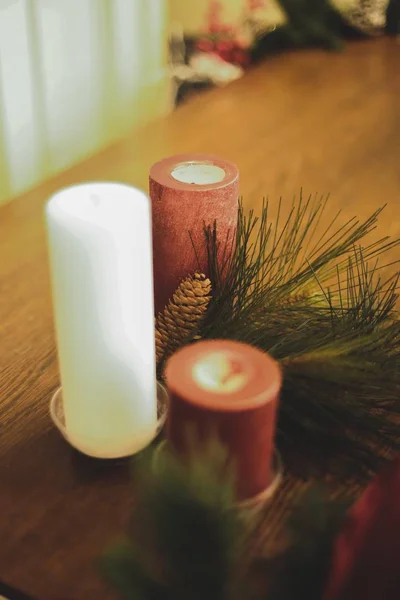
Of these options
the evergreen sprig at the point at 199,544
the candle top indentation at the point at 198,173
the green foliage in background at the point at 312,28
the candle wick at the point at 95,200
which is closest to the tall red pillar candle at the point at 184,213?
the candle top indentation at the point at 198,173

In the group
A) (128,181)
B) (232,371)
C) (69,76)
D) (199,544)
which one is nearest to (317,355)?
(232,371)

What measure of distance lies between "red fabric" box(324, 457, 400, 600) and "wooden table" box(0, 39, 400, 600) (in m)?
0.13

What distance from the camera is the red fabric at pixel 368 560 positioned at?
0.34 m

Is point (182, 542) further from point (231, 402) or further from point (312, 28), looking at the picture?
point (312, 28)

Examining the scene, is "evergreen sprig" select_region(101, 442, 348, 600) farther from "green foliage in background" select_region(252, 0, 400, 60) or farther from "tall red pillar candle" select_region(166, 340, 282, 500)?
"green foliage in background" select_region(252, 0, 400, 60)

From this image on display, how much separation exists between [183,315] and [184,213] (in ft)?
0.25

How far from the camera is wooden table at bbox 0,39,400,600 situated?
467mm

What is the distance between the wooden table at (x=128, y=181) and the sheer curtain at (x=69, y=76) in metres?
0.39

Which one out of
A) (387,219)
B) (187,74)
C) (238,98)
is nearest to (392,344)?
(387,219)

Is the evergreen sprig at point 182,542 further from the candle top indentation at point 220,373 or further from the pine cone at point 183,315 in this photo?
the pine cone at point 183,315

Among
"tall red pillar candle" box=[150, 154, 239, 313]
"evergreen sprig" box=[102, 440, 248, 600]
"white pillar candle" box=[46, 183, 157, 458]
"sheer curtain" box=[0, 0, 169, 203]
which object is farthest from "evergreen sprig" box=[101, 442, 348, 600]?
"sheer curtain" box=[0, 0, 169, 203]

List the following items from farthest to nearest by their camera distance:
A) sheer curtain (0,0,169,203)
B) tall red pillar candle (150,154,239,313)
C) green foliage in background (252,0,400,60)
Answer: green foliage in background (252,0,400,60) → sheer curtain (0,0,169,203) → tall red pillar candle (150,154,239,313)

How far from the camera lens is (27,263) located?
83cm

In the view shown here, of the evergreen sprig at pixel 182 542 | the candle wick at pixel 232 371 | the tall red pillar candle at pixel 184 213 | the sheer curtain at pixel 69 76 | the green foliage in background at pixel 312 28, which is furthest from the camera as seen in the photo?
the green foliage in background at pixel 312 28
